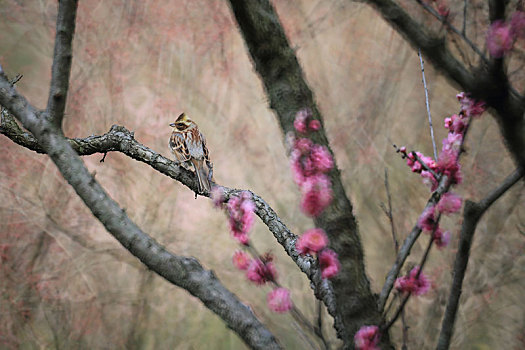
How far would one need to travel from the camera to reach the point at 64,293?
2.57m

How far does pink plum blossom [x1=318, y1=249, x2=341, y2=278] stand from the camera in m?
0.52

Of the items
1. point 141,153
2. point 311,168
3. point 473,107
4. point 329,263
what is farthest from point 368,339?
point 141,153

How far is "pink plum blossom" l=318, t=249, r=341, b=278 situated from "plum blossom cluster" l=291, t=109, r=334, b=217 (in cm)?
5

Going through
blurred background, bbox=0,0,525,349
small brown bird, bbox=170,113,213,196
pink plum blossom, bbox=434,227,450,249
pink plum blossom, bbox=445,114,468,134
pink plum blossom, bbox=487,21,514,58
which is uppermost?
blurred background, bbox=0,0,525,349

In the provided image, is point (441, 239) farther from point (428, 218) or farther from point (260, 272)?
point (260, 272)

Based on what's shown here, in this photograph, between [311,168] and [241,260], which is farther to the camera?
[241,260]

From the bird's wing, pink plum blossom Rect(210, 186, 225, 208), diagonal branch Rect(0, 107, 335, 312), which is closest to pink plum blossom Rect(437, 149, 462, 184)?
diagonal branch Rect(0, 107, 335, 312)

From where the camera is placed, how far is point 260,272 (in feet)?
2.12

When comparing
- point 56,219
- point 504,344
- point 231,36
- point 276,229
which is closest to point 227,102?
point 231,36

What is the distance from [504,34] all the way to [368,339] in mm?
335

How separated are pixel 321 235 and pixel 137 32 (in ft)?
8.48

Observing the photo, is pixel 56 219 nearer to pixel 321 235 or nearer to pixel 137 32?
pixel 137 32

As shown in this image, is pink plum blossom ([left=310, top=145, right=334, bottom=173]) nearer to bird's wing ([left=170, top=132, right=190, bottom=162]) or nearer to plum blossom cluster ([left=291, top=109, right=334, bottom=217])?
plum blossom cluster ([left=291, top=109, right=334, bottom=217])

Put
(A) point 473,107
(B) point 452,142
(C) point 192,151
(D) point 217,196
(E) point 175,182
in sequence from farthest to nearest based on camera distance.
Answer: (E) point 175,182
(C) point 192,151
(D) point 217,196
(B) point 452,142
(A) point 473,107
